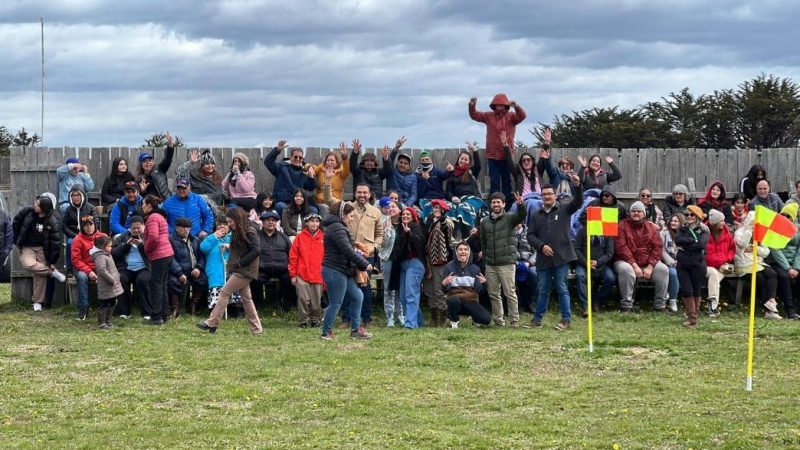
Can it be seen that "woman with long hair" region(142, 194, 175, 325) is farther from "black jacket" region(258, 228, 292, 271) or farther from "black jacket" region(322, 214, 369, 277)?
→ "black jacket" region(322, 214, 369, 277)

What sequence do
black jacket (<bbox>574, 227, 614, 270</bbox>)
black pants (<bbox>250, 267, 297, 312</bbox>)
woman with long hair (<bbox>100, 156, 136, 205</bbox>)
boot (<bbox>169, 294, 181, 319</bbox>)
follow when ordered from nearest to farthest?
boot (<bbox>169, 294, 181, 319</bbox>), black pants (<bbox>250, 267, 297, 312</bbox>), black jacket (<bbox>574, 227, 614, 270</bbox>), woman with long hair (<bbox>100, 156, 136, 205</bbox>)

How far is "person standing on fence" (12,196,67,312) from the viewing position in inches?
783

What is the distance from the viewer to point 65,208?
66.2 ft

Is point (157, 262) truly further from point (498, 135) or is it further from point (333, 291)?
point (498, 135)

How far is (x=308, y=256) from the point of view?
18.0 m

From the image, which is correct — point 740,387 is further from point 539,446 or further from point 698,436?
point 539,446

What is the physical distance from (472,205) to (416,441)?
9638 millimetres

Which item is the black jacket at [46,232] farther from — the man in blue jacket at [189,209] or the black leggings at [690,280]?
the black leggings at [690,280]

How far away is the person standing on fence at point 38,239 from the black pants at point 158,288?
2.29m

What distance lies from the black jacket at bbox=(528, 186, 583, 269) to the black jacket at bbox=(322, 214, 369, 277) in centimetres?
285

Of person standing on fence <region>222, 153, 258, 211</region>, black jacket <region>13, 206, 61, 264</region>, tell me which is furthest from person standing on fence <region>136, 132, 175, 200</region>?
black jacket <region>13, 206, 61, 264</region>

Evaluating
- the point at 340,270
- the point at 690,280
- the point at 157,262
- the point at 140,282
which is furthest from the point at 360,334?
the point at 690,280

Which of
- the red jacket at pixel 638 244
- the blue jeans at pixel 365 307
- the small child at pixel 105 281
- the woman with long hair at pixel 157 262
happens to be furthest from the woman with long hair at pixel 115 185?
the red jacket at pixel 638 244

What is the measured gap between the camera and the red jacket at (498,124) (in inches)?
838
